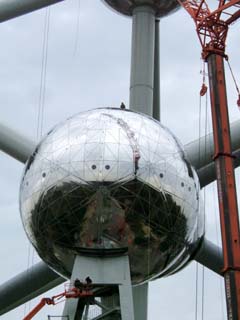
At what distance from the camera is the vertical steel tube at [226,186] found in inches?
741

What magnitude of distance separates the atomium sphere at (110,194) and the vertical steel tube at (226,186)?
2.23 ft

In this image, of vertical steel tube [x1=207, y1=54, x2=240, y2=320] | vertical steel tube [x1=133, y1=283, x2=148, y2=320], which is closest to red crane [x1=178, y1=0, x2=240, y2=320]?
vertical steel tube [x1=207, y1=54, x2=240, y2=320]

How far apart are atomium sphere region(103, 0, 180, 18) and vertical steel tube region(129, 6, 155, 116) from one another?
5.4 inches

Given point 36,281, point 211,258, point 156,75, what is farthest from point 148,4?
point 36,281

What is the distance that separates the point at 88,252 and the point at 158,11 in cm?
1134

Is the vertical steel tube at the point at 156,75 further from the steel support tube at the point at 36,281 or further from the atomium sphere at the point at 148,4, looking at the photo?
the steel support tube at the point at 36,281

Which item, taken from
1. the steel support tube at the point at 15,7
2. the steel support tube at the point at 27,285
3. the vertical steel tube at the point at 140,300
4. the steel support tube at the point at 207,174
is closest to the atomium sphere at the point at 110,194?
the vertical steel tube at the point at 140,300

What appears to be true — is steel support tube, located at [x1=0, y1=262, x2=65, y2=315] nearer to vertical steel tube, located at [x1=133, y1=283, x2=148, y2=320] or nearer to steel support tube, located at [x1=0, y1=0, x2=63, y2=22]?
vertical steel tube, located at [x1=133, y1=283, x2=148, y2=320]

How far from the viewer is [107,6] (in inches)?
1156

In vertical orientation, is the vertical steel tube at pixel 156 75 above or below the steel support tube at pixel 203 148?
above

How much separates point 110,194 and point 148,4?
1098cm

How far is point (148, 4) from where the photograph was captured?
28844 millimetres

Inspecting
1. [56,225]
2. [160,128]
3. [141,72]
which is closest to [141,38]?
[141,72]

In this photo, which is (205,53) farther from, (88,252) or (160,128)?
(88,252)
